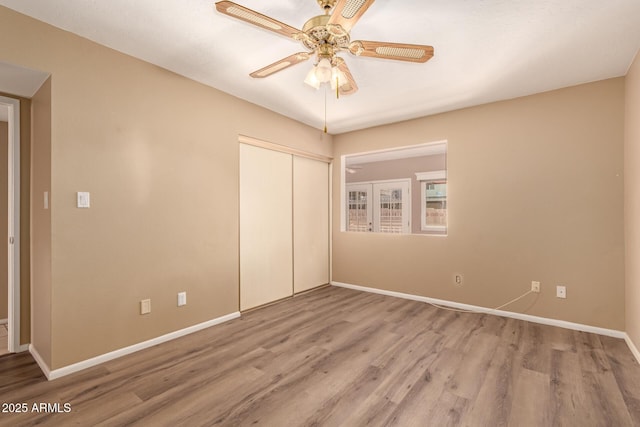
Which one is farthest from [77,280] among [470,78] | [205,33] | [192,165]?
[470,78]

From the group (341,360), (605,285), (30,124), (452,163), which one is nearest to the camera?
(341,360)

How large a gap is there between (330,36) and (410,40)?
2.87 ft

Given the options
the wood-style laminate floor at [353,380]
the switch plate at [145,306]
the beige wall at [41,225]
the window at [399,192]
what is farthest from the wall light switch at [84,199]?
the window at [399,192]

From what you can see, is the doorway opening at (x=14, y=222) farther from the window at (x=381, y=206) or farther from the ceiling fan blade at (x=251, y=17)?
the window at (x=381, y=206)

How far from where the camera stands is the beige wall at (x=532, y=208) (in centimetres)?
291

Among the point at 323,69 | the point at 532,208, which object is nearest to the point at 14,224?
the point at 323,69

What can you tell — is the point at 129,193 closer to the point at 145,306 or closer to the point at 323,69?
the point at 145,306

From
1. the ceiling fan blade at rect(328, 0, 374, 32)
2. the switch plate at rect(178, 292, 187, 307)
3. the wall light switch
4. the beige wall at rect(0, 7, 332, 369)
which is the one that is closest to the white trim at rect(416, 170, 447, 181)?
the beige wall at rect(0, 7, 332, 369)

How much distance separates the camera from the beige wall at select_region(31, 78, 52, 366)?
219 cm

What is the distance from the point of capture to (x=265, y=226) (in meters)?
3.86

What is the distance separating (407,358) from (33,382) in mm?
2768

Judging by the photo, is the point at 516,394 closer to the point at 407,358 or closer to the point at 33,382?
the point at 407,358

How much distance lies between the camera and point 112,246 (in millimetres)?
2432

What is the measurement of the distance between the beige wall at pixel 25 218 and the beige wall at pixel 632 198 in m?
5.07
